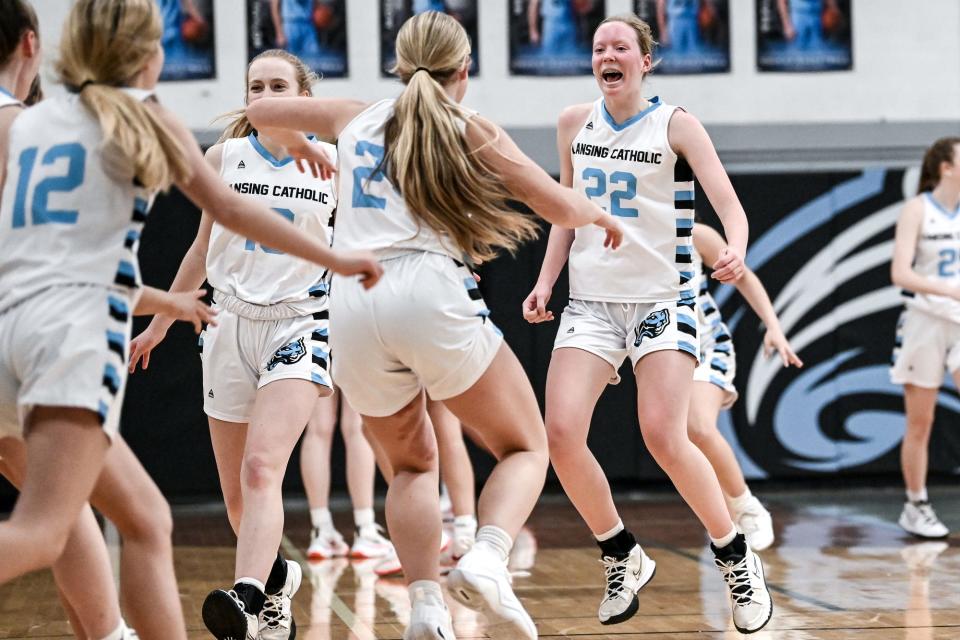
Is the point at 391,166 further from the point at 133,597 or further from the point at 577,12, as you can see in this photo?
the point at 577,12

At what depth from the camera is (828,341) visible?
1036 centimetres

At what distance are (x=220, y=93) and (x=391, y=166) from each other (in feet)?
25.1

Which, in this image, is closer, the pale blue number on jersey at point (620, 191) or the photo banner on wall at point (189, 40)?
the pale blue number on jersey at point (620, 191)

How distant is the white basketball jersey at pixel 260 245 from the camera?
4.52m

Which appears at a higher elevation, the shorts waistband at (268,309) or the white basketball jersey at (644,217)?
the white basketball jersey at (644,217)

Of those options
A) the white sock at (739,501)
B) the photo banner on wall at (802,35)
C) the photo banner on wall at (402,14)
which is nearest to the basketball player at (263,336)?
the white sock at (739,501)

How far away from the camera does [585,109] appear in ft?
16.1

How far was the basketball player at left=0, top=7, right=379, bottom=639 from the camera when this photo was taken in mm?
2801

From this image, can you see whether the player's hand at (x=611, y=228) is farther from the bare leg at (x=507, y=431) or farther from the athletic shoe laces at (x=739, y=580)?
the athletic shoe laces at (x=739, y=580)

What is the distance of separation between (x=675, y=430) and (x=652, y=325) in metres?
0.38

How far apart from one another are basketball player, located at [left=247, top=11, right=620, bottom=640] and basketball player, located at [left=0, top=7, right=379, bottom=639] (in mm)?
383

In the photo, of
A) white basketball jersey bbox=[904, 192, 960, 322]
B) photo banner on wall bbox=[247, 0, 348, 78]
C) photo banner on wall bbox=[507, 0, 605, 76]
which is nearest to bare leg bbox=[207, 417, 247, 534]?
white basketball jersey bbox=[904, 192, 960, 322]

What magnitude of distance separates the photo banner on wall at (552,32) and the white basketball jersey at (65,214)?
813 centimetres

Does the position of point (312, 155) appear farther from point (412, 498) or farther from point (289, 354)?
point (412, 498)
